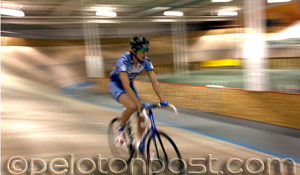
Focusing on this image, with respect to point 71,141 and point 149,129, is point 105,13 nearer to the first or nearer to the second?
point 71,141

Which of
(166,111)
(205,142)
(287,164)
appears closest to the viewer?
(287,164)

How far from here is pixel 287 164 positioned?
319 centimetres

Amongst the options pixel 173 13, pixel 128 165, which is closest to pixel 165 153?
pixel 128 165

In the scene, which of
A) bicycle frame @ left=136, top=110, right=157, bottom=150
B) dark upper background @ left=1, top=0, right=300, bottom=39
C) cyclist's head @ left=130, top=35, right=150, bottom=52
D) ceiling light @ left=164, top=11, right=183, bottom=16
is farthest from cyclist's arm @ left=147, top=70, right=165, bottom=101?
ceiling light @ left=164, top=11, right=183, bottom=16

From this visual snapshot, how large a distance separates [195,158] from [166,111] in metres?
3.50

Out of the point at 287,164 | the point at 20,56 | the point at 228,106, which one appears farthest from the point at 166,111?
the point at 20,56

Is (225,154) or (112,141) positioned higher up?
(112,141)

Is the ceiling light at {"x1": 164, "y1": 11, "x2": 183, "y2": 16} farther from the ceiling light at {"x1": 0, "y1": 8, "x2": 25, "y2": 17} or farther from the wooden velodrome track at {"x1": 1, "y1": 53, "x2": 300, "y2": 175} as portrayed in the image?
the ceiling light at {"x1": 0, "y1": 8, "x2": 25, "y2": 17}

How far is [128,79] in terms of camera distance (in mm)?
2756

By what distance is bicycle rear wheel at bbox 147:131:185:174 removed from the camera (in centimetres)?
260

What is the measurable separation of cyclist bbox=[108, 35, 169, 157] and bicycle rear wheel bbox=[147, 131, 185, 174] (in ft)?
0.52

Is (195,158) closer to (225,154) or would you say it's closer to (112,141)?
(225,154)

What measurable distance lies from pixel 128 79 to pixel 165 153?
850mm

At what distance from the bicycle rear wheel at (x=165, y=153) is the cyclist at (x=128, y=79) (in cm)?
16
